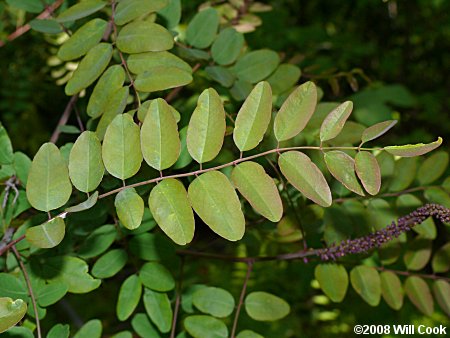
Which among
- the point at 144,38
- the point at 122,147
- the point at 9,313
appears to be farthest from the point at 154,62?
the point at 9,313

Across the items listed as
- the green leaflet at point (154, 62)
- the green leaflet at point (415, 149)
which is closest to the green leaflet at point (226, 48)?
the green leaflet at point (154, 62)

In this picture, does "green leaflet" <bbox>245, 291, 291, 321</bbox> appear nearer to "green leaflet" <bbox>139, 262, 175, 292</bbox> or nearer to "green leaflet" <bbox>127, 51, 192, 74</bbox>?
"green leaflet" <bbox>139, 262, 175, 292</bbox>

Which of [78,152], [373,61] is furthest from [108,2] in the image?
[373,61]

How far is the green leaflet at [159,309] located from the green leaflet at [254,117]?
0.32 metres

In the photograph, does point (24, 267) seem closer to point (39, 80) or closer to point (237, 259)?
point (237, 259)

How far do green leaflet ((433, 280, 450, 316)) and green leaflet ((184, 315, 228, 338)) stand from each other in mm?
388

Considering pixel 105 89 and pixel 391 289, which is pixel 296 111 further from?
pixel 391 289

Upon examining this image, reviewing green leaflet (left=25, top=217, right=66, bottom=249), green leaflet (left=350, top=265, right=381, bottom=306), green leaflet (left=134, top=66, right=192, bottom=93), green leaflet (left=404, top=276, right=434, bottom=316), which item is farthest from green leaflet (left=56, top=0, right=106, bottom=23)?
green leaflet (left=404, top=276, right=434, bottom=316)

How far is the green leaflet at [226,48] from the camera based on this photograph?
0.98 m

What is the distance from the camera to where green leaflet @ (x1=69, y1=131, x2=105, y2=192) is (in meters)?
0.67

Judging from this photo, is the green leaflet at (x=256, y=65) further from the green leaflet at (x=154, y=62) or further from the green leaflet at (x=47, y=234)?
the green leaflet at (x=47, y=234)

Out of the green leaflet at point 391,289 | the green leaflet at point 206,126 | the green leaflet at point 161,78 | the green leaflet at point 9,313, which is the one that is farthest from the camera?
the green leaflet at point 391,289

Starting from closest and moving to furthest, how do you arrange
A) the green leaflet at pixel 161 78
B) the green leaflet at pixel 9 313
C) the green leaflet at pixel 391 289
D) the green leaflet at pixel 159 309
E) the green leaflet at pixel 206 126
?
the green leaflet at pixel 9 313 < the green leaflet at pixel 206 126 < the green leaflet at pixel 161 78 < the green leaflet at pixel 159 309 < the green leaflet at pixel 391 289

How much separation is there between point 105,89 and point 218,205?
0.28 meters
